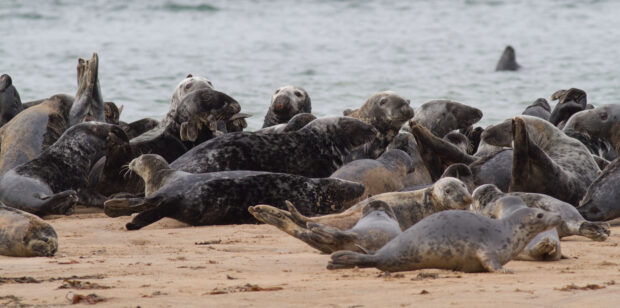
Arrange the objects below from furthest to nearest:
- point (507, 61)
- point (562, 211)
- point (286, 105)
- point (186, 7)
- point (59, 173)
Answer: point (186, 7), point (507, 61), point (286, 105), point (59, 173), point (562, 211)

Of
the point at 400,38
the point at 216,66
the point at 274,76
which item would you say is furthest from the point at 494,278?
the point at 400,38

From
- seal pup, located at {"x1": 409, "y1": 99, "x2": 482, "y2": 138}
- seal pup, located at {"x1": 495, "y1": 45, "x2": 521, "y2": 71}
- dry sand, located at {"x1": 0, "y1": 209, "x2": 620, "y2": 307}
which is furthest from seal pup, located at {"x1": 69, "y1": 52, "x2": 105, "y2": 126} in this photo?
A: seal pup, located at {"x1": 495, "y1": 45, "x2": 521, "y2": 71}

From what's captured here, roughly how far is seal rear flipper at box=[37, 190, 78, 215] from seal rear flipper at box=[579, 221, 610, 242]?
3743 millimetres

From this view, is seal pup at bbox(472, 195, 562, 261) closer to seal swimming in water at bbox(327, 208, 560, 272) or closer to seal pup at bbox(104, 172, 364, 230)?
seal swimming in water at bbox(327, 208, 560, 272)

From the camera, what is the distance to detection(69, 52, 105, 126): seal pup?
31.4 ft

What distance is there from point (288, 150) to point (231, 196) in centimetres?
131

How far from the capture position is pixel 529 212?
15.3 ft

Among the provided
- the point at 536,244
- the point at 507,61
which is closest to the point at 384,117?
the point at 536,244

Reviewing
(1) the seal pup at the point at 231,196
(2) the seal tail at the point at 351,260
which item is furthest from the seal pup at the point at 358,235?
(1) the seal pup at the point at 231,196

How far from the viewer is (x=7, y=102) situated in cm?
1040

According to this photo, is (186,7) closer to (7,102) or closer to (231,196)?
(7,102)

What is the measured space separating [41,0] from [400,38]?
14953mm

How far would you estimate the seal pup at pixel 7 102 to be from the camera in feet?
33.9

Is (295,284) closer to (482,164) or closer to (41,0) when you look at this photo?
(482,164)
